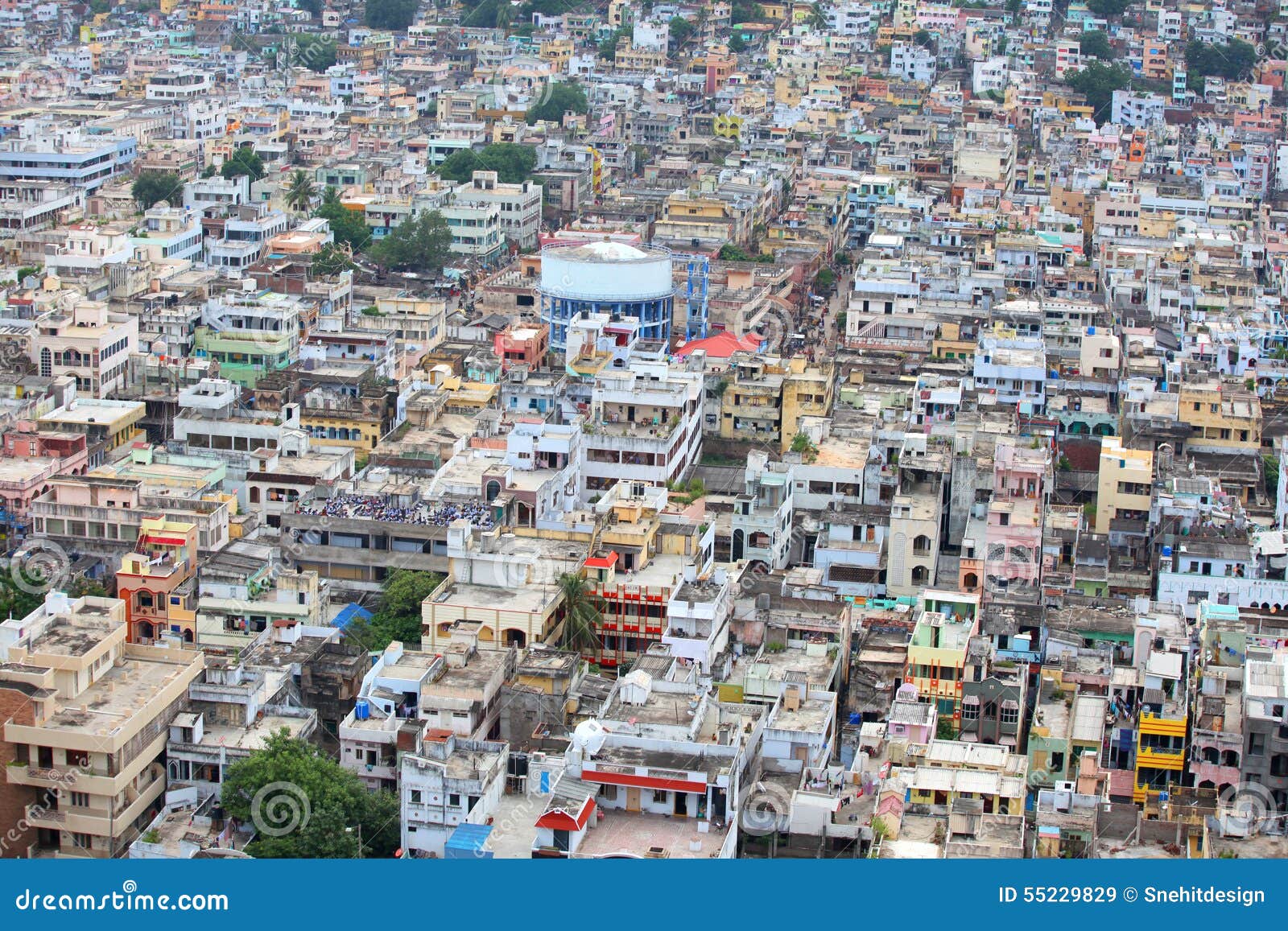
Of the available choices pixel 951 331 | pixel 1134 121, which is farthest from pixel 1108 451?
pixel 1134 121

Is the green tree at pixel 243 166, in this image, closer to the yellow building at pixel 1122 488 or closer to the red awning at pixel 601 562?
the yellow building at pixel 1122 488

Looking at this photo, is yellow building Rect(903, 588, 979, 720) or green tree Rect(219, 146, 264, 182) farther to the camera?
green tree Rect(219, 146, 264, 182)

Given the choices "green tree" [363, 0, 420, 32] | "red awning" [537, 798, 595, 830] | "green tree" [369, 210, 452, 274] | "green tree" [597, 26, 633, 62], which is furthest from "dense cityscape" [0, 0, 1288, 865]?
"green tree" [363, 0, 420, 32]

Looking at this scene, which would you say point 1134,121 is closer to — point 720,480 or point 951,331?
point 951,331

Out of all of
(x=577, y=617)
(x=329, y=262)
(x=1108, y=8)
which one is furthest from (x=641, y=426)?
(x=1108, y=8)

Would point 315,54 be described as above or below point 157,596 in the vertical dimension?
above

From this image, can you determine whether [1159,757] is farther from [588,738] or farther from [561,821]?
[561,821]

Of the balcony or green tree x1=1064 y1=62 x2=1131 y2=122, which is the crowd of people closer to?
the balcony
